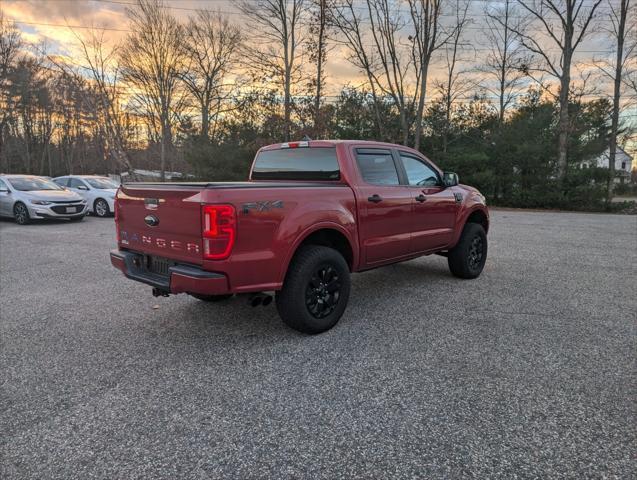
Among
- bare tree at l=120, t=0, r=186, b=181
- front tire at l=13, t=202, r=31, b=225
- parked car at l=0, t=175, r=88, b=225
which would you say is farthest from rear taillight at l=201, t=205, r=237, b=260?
bare tree at l=120, t=0, r=186, b=181

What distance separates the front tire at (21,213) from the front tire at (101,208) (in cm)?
247

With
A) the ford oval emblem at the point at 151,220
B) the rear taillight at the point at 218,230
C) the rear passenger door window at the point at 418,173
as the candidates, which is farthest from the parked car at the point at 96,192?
the rear taillight at the point at 218,230

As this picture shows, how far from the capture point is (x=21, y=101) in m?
35.8

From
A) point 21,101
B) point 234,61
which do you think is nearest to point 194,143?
point 234,61

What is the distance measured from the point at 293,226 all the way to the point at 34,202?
11989 mm

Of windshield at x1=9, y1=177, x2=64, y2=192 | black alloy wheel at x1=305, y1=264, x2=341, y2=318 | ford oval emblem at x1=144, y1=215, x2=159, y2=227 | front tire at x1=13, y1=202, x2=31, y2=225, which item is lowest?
black alloy wheel at x1=305, y1=264, x2=341, y2=318

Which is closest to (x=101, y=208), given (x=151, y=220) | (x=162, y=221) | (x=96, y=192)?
(x=96, y=192)

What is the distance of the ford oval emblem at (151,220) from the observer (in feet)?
12.0

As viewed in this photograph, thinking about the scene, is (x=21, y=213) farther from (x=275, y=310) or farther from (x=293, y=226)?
(x=293, y=226)

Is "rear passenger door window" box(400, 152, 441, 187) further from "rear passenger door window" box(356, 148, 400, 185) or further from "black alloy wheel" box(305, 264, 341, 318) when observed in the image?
"black alloy wheel" box(305, 264, 341, 318)

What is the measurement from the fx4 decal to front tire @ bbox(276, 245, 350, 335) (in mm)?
555

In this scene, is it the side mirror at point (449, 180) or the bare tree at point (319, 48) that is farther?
the bare tree at point (319, 48)

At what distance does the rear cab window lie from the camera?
452 cm

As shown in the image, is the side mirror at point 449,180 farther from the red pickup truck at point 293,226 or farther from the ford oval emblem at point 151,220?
the ford oval emblem at point 151,220
